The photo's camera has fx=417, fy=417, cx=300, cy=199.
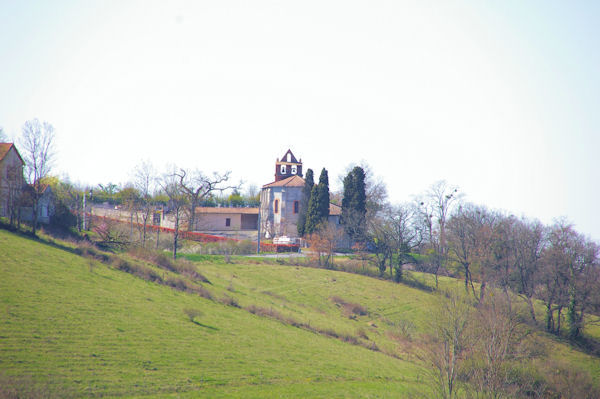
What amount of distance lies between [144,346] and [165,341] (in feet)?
3.84

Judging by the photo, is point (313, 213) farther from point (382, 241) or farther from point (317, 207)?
point (382, 241)

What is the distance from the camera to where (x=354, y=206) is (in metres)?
59.2

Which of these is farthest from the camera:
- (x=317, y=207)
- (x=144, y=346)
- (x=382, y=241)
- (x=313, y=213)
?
(x=313, y=213)

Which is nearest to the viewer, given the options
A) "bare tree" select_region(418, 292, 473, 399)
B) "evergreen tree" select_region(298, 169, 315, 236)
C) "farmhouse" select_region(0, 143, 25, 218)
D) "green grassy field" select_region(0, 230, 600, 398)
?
"green grassy field" select_region(0, 230, 600, 398)

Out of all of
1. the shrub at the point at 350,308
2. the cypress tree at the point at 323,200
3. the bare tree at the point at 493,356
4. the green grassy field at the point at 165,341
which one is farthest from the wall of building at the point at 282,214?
the bare tree at the point at 493,356

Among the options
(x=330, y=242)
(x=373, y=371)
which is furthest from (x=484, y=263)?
(x=373, y=371)

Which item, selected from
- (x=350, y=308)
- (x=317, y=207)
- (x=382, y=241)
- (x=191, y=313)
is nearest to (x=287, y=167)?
(x=317, y=207)

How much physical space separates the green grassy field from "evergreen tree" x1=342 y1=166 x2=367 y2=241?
967 inches

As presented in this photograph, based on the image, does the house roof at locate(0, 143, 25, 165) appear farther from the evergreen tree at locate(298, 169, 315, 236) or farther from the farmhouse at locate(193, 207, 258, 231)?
the evergreen tree at locate(298, 169, 315, 236)

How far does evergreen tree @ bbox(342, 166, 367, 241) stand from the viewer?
5569 cm

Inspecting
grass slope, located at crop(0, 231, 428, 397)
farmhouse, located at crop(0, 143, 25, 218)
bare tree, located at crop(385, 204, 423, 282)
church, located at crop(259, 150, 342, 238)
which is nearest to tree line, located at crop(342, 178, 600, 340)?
bare tree, located at crop(385, 204, 423, 282)

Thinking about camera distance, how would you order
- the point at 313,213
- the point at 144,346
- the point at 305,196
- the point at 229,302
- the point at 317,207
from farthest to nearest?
1. the point at 305,196
2. the point at 313,213
3. the point at 317,207
4. the point at 229,302
5. the point at 144,346

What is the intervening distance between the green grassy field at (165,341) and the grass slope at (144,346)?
51mm

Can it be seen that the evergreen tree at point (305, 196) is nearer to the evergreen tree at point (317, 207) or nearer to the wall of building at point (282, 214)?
the wall of building at point (282, 214)
